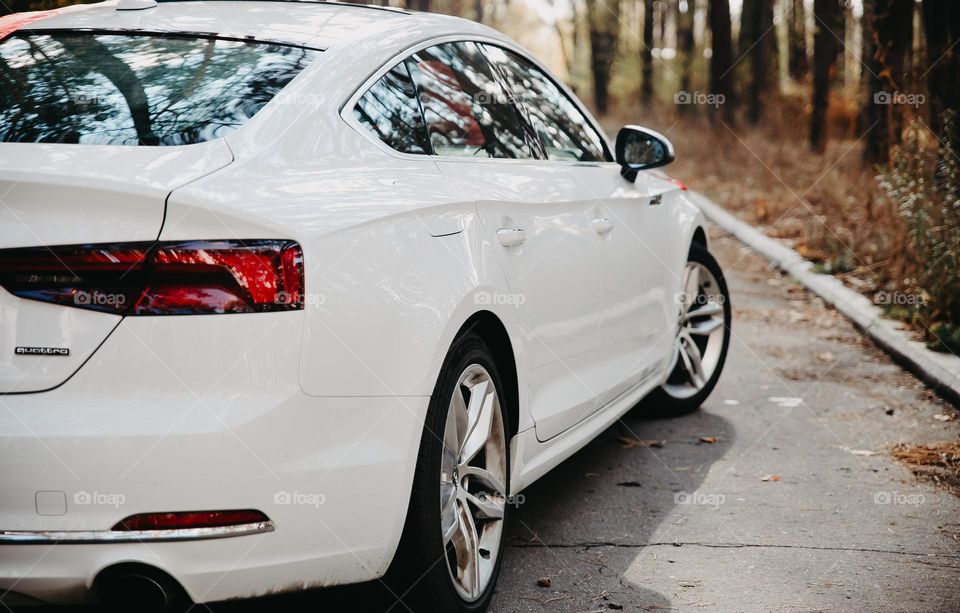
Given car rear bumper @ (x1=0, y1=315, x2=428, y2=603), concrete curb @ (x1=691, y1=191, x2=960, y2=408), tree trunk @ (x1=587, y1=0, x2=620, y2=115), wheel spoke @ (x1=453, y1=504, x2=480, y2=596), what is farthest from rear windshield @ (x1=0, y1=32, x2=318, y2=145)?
tree trunk @ (x1=587, y1=0, x2=620, y2=115)

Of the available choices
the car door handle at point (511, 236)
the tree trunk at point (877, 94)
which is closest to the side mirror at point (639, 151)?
the car door handle at point (511, 236)

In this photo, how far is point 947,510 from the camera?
467cm

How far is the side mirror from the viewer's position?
5.07 meters

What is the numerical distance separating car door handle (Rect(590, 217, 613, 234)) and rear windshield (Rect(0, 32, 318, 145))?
151 centimetres

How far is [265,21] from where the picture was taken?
3639mm

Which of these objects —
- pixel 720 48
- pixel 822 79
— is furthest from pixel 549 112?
pixel 720 48

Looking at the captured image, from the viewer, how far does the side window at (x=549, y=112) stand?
4.48m

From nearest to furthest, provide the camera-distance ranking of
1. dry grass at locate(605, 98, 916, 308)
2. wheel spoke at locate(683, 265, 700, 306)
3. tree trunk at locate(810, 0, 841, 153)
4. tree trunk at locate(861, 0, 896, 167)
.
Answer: wheel spoke at locate(683, 265, 700, 306) → dry grass at locate(605, 98, 916, 308) → tree trunk at locate(861, 0, 896, 167) → tree trunk at locate(810, 0, 841, 153)

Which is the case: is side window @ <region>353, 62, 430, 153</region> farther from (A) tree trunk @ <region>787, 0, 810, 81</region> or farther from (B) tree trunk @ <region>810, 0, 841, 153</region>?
(A) tree trunk @ <region>787, 0, 810, 81</region>

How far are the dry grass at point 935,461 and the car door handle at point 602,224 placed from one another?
1.92m

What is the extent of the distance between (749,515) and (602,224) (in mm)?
1338

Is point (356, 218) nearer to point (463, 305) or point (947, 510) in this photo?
point (463, 305)

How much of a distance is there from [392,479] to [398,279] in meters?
0.52

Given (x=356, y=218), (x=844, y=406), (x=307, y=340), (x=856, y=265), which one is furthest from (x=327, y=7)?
(x=856, y=265)
